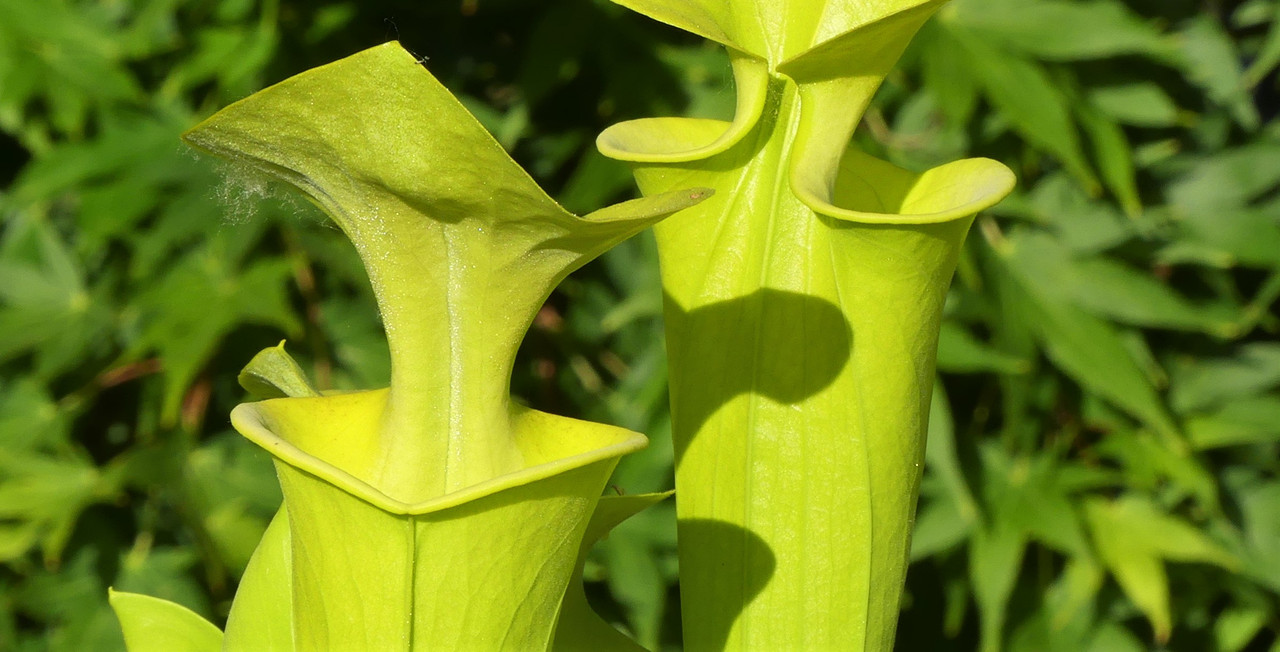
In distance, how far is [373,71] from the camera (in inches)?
8.9

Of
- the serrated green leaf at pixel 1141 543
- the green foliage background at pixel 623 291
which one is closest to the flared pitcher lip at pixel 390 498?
the green foliage background at pixel 623 291

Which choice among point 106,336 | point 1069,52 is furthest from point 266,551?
point 1069,52

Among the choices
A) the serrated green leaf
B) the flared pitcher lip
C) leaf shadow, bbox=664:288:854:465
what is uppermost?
leaf shadow, bbox=664:288:854:465

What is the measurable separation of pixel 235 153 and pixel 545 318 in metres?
0.80

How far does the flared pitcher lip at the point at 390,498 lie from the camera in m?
0.29

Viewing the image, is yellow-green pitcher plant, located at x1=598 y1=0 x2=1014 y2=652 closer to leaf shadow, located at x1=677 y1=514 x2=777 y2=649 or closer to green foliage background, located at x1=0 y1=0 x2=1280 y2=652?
leaf shadow, located at x1=677 y1=514 x2=777 y2=649

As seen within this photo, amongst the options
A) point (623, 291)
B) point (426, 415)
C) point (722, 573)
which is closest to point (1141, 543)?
point (623, 291)

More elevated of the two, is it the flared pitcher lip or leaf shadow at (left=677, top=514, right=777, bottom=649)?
the flared pitcher lip

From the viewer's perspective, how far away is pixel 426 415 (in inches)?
12.5

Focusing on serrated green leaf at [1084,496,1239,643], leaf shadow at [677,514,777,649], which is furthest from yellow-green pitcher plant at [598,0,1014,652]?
serrated green leaf at [1084,496,1239,643]

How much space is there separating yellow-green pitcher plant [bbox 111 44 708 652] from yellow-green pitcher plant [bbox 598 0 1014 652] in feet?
0.14

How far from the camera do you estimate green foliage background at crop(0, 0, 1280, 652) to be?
3.21 feet

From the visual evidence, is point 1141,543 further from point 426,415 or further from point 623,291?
point 426,415

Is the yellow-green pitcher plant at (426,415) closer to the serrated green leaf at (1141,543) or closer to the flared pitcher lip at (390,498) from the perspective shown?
the flared pitcher lip at (390,498)
